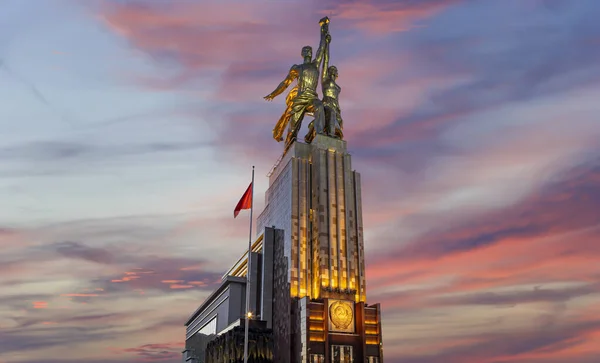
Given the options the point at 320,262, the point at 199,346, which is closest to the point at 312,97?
the point at 320,262

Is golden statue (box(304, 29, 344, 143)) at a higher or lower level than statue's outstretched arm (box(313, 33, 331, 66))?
lower

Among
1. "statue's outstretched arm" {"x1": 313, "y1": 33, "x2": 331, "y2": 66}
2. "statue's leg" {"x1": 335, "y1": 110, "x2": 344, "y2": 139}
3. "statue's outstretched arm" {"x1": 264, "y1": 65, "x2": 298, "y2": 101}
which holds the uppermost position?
"statue's outstretched arm" {"x1": 313, "y1": 33, "x2": 331, "y2": 66}

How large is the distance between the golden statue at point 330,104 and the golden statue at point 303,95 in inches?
36.9

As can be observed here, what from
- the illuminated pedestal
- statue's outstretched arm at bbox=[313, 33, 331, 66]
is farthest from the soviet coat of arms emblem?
statue's outstretched arm at bbox=[313, 33, 331, 66]

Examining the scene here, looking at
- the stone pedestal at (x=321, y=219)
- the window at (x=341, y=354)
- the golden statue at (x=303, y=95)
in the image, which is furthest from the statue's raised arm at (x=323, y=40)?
the window at (x=341, y=354)

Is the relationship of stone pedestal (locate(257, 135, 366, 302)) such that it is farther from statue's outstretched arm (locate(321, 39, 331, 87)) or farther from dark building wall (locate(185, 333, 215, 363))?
dark building wall (locate(185, 333, 215, 363))

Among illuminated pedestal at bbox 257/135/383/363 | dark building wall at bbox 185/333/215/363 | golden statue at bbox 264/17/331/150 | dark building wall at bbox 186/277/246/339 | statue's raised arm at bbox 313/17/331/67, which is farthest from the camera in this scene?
dark building wall at bbox 185/333/215/363

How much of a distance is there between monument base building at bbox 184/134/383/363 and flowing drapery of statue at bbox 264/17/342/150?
11.5 ft

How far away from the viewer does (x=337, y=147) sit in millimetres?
79312

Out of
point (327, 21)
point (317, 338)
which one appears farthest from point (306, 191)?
point (327, 21)

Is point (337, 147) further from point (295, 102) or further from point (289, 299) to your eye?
point (289, 299)

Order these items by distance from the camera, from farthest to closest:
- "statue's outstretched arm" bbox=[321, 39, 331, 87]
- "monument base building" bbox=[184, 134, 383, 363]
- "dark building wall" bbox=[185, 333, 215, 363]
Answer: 1. "dark building wall" bbox=[185, 333, 215, 363]
2. "statue's outstretched arm" bbox=[321, 39, 331, 87]
3. "monument base building" bbox=[184, 134, 383, 363]

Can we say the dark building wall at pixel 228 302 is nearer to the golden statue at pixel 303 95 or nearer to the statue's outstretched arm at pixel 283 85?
the golden statue at pixel 303 95

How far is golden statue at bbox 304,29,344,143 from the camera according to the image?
8169 cm
